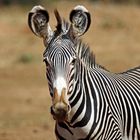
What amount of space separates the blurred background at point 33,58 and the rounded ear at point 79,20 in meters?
4.59

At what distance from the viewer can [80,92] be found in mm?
5941

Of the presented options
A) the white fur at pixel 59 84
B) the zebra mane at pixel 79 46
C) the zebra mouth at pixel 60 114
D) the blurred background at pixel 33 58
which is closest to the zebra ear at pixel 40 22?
the zebra mane at pixel 79 46

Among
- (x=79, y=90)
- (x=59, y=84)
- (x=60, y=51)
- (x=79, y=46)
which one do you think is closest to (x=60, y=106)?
(x=59, y=84)

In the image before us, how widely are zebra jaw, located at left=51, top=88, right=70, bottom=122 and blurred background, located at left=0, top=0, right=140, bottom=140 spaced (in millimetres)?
4847

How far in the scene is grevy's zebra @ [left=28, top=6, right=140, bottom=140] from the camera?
5.53m

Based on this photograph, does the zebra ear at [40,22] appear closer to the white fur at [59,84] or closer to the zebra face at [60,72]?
the zebra face at [60,72]

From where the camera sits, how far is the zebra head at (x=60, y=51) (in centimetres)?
539

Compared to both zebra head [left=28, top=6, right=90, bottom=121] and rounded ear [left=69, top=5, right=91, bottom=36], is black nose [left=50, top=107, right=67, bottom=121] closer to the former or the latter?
zebra head [left=28, top=6, right=90, bottom=121]

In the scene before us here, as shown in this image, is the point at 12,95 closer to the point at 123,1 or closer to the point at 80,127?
the point at 80,127

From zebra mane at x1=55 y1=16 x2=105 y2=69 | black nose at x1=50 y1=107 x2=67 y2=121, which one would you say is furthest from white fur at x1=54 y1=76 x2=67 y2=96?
zebra mane at x1=55 y1=16 x2=105 y2=69

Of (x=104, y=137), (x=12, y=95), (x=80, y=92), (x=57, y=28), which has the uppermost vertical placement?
(x=57, y=28)

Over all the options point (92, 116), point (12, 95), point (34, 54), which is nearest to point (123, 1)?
point (34, 54)

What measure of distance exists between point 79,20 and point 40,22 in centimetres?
35

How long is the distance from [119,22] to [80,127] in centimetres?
2252
